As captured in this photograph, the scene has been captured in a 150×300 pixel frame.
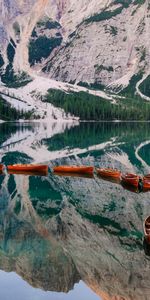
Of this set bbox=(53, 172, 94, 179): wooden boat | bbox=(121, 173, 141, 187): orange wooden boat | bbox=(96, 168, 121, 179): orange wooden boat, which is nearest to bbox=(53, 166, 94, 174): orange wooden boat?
bbox=(53, 172, 94, 179): wooden boat

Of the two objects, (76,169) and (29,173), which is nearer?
(76,169)

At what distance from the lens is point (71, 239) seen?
37.6 m

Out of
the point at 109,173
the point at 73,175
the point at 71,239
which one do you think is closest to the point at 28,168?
the point at 73,175

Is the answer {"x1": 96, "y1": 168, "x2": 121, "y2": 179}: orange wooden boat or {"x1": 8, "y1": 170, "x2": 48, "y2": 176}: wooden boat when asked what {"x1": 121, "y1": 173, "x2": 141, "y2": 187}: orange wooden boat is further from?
{"x1": 8, "y1": 170, "x2": 48, "y2": 176}: wooden boat

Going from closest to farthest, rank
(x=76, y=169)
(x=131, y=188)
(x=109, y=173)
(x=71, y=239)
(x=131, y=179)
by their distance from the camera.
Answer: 1. (x=71, y=239)
2. (x=131, y=188)
3. (x=131, y=179)
4. (x=109, y=173)
5. (x=76, y=169)

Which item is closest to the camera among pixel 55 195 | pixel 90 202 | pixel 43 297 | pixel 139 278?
pixel 43 297

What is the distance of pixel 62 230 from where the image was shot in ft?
133

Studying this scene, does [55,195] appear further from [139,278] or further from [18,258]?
[139,278]

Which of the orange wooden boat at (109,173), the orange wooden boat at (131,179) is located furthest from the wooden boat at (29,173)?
the orange wooden boat at (131,179)

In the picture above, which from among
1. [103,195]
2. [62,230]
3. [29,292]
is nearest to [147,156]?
[103,195]

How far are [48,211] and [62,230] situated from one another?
793 centimetres

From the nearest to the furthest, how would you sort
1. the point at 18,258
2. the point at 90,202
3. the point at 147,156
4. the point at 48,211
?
the point at 18,258 < the point at 48,211 < the point at 90,202 < the point at 147,156

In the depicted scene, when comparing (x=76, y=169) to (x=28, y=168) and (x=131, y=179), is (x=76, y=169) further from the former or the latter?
(x=131, y=179)

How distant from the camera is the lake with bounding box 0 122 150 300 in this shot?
95.3ft
